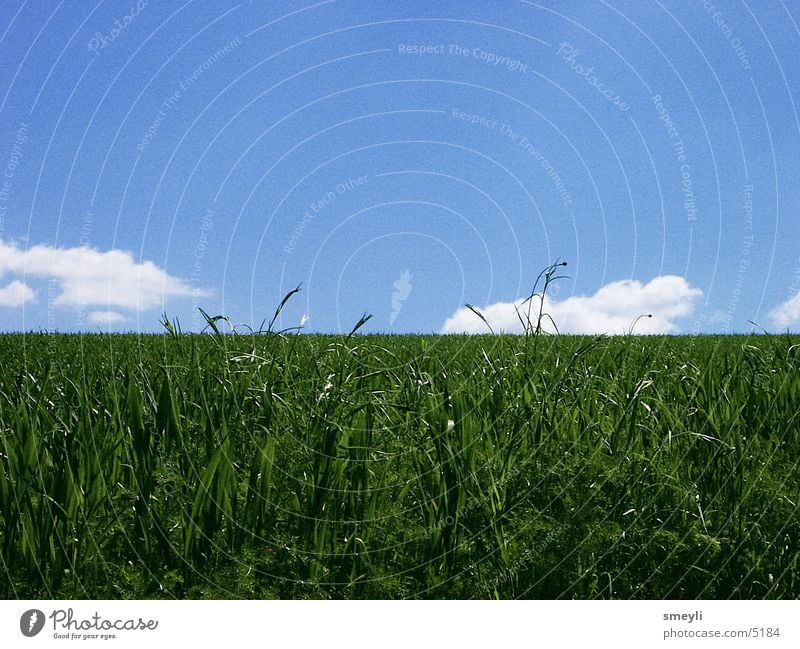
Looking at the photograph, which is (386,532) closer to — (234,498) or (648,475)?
(234,498)

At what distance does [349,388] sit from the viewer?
378cm

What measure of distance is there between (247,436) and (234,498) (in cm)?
70
